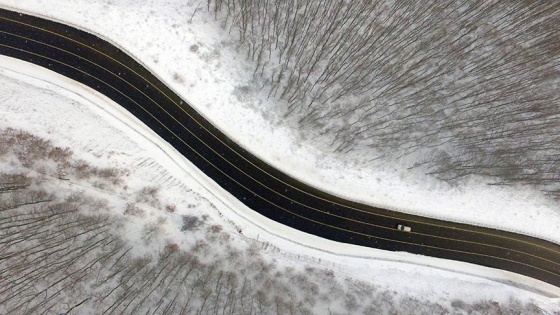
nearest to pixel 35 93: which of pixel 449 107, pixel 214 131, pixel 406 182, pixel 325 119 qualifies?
pixel 214 131

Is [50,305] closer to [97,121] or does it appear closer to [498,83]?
[97,121]

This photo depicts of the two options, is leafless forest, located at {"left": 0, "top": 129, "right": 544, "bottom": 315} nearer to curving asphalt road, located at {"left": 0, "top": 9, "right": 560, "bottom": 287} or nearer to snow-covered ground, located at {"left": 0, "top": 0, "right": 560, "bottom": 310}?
snow-covered ground, located at {"left": 0, "top": 0, "right": 560, "bottom": 310}

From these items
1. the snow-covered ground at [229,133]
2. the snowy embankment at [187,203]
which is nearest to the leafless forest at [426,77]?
the snow-covered ground at [229,133]

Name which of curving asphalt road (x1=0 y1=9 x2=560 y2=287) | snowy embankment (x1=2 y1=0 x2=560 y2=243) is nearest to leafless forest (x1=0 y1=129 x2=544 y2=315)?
curving asphalt road (x1=0 y1=9 x2=560 y2=287)

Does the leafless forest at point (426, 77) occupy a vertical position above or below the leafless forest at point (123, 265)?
above

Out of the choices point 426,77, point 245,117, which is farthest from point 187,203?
point 426,77

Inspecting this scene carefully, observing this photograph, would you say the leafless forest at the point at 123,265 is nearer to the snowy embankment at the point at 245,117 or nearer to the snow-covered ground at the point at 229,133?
the snow-covered ground at the point at 229,133
